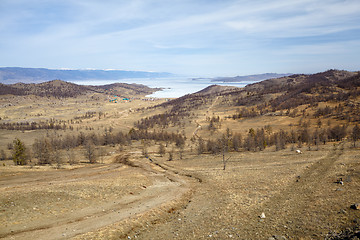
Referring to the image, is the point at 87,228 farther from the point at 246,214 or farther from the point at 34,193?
the point at 246,214

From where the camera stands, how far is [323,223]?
14.7 meters

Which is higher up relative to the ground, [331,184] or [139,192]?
[331,184]

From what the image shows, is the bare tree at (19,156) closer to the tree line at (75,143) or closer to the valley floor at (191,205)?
the tree line at (75,143)

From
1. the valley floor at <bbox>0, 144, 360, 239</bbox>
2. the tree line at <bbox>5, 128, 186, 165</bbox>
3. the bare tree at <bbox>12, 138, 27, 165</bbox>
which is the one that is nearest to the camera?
the valley floor at <bbox>0, 144, 360, 239</bbox>

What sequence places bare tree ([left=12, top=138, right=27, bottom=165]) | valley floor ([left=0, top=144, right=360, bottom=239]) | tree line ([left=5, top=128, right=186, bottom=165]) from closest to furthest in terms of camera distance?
1. valley floor ([left=0, top=144, right=360, bottom=239])
2. bare tree ([left=12, top=138, right=27, bottom=165])
3. tree line ([left=5, top=128, right=186, bottom=165])

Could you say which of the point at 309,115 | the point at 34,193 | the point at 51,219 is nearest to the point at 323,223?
the point at 51,219

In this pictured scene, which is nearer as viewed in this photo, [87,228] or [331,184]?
[87,228]

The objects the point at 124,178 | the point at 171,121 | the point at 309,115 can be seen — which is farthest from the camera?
the point at 171,121

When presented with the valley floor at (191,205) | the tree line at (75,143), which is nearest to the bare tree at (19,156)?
the tree line at (75,143)

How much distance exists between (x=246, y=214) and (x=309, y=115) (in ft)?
363

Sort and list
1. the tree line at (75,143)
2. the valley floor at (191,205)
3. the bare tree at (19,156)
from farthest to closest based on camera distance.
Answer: the tree line at (75,143) → the bare tree at (19,156) → the valley floor at (191,205)

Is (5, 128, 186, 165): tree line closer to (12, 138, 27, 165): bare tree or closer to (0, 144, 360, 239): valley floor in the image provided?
(12, 138, 27, 165): bare tree

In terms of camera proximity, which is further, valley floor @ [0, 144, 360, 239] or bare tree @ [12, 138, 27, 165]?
bare tree @ [12, 138, 27, 165]

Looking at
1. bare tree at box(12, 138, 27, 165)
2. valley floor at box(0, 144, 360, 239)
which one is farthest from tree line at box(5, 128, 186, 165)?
valley floor at box(0, 144, 360, 239)
